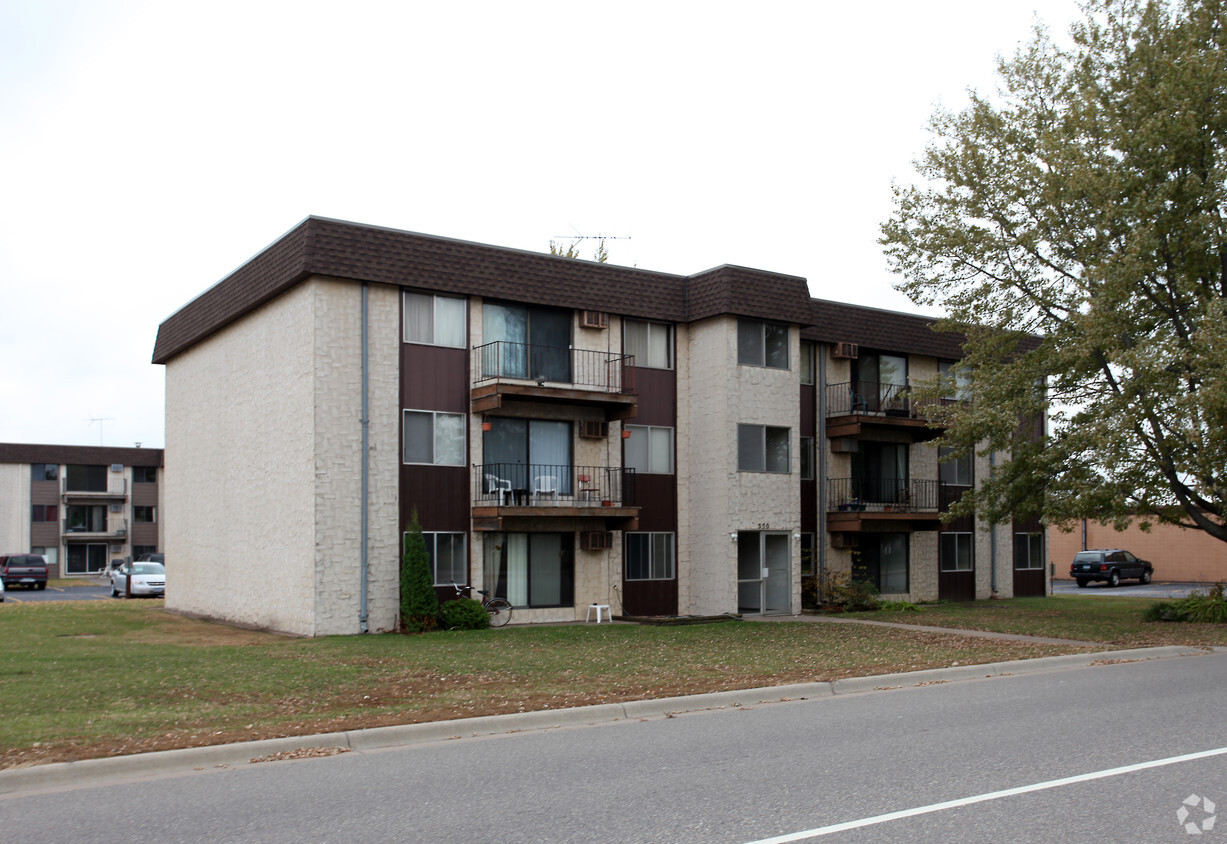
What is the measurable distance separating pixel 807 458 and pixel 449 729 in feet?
67.0

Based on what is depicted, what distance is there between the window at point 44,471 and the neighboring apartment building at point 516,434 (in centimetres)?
3890

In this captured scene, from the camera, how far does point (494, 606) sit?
2338cm

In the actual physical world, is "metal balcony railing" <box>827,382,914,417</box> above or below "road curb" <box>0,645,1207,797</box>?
above

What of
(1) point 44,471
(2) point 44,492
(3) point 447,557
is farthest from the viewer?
(1) point 44,471

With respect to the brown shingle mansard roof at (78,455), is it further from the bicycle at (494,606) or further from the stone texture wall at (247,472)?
the bicycle at (494,606)

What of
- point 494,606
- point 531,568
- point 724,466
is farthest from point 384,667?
point 724,466

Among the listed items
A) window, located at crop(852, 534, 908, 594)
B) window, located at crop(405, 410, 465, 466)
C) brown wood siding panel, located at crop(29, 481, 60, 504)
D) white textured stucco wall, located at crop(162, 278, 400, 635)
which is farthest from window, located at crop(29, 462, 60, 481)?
window, located at crop(852, 534, 908, 594)

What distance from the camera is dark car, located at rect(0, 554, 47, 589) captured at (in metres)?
48.9

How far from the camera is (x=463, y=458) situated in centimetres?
2347

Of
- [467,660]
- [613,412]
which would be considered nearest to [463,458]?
[613,412]

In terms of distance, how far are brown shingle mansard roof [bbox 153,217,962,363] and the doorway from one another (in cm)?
569

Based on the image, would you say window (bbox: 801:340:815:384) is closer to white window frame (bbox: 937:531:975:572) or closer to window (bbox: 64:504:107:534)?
white window frame (bbox: 937:531:975:572)

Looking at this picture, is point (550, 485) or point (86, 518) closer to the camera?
point (550, 485)

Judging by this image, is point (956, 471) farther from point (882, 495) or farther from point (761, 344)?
point (761, 344)
